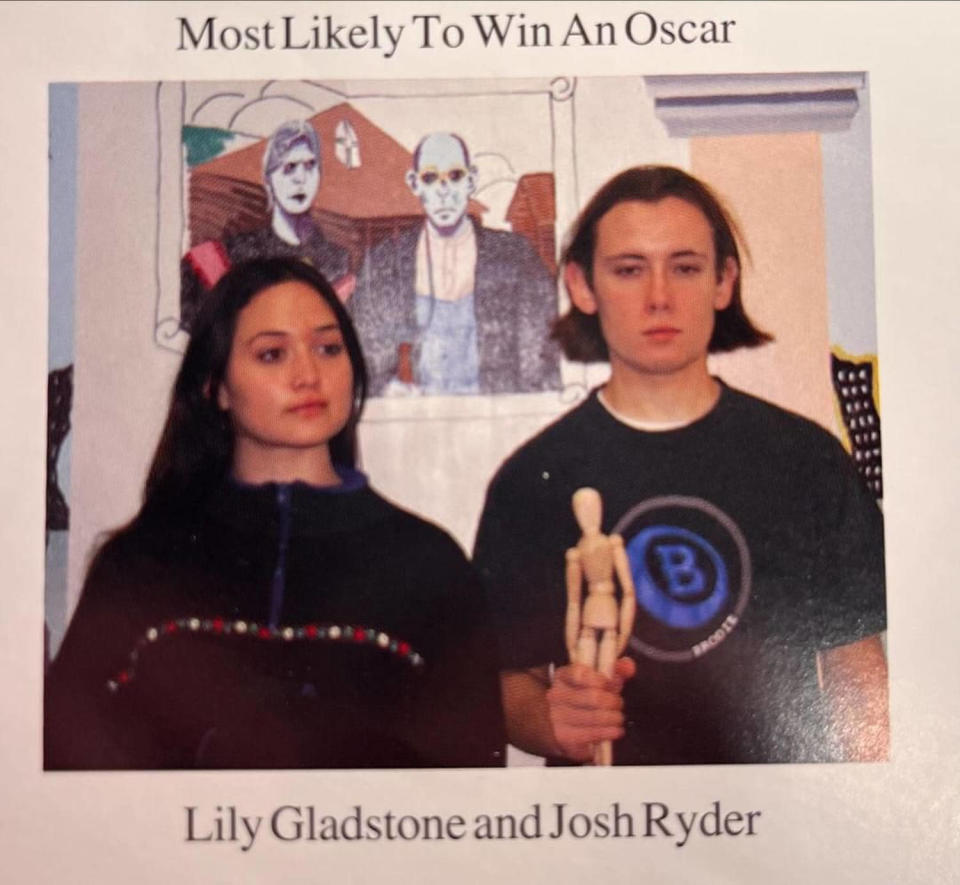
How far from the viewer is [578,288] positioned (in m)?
0.93

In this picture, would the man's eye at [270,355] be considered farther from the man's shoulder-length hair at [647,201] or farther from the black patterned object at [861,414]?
the black patterned object at [861,414]

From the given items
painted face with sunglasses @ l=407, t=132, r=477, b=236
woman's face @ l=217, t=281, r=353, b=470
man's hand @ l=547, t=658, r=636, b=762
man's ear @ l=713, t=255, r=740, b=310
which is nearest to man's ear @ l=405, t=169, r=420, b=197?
painted face with sunglasses @ l=407, t=132, r=477, b=236

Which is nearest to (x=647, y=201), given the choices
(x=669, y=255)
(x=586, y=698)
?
(x=669, y=255)

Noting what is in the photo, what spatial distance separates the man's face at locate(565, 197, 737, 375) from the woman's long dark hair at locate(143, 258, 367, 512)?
182 millimetres

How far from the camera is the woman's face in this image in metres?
0.92

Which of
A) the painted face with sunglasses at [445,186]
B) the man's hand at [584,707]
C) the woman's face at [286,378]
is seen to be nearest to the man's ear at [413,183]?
the painted face with sunglasses at [445,186]

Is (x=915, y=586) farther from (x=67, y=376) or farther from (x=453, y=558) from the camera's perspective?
(x=67, y=376)

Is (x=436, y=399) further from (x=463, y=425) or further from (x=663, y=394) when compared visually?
(x=663, y=394)

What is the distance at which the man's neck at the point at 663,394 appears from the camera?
926 mm

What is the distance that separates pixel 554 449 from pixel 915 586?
0.90 ft

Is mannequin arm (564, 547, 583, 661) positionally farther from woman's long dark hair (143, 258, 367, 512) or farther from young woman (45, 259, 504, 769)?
woman's long dark hair (143, 258, 367, 512)

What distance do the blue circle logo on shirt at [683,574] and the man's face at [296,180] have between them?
33cm

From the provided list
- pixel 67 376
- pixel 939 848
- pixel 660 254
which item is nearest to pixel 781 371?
pixel 660 254

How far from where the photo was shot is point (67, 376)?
0.92 metres
